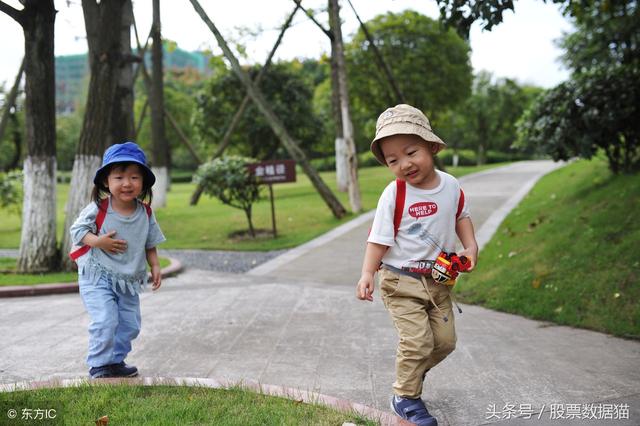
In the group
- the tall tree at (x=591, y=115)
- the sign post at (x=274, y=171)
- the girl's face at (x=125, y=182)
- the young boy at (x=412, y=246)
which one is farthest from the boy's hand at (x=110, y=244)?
the sign post at (x=274, y=171)

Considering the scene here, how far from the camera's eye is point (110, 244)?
12.3 ft

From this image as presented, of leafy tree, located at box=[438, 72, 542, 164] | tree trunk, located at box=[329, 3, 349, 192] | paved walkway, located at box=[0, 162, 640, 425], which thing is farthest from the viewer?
leafy tree, located at box=[438, 72, 542, 164]

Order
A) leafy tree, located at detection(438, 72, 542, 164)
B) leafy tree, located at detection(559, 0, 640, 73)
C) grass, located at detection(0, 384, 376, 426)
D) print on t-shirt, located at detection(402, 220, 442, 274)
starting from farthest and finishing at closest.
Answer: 1. leafy tree, located at detection(438, 72, 542, 164)
2. leafy tree, located at detection(559, 0, 640, 73)
3. print on t-shirt, located at detection(402, 220, 442, 274)
4. grass, located at detection(0, 384, 376, 426)

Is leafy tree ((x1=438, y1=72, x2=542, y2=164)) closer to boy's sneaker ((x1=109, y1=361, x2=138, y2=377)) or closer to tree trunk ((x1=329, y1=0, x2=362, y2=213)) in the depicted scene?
tree trunk ((x1=329, y1=0, x2=362, y2=213))

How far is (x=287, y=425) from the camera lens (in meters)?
2.84

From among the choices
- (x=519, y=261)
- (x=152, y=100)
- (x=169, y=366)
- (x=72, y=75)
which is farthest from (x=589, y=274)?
(x=72, y=75)

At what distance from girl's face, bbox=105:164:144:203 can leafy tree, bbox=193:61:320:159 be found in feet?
69.2

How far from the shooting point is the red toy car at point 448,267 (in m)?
3.09

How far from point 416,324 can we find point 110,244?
192 centimetres

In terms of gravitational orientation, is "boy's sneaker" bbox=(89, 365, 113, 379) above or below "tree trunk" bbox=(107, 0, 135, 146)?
below

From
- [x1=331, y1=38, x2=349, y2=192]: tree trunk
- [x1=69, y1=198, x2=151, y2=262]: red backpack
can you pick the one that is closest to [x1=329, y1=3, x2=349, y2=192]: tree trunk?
[x1=331, y1=38, x2=349, y2=192]: tree trunk

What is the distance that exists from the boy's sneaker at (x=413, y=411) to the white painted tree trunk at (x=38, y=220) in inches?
271

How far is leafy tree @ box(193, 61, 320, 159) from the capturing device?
984 inches

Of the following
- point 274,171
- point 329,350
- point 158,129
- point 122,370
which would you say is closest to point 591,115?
point 274,171
